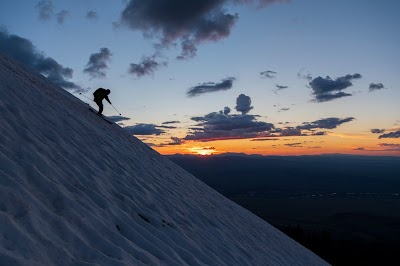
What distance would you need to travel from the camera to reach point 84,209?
5.89 m

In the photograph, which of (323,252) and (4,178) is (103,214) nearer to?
(4,178)

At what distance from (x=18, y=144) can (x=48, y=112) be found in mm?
4517

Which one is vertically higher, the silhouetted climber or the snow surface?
the silhouetted climber

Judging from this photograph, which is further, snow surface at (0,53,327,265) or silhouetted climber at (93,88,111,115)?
silhouetted climber at (93,88,111,115)

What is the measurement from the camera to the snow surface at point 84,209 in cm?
462

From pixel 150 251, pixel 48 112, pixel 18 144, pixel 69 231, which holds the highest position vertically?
pixel 48 112

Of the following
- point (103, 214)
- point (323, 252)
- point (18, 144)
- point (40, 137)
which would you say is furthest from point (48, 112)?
point (323, 252)

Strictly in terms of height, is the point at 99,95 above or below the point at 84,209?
above

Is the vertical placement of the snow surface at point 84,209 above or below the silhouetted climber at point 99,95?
below

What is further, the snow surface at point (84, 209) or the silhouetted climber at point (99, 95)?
the silhouetted climber at point (99, 95)

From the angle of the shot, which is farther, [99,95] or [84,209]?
[99,95]

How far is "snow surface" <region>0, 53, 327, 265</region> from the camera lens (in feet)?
15.2

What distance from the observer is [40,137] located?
820cm

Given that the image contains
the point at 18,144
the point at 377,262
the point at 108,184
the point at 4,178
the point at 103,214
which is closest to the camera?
the point at 4,178
